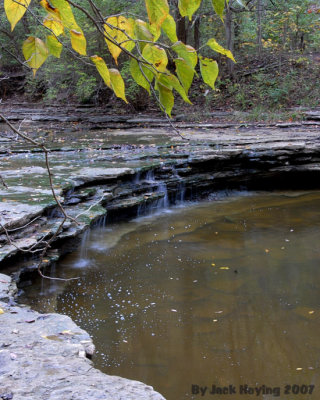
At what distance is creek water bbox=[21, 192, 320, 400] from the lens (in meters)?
4.07

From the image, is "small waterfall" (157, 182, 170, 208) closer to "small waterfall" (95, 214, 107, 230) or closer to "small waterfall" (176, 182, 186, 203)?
"small waterfall" (176, 182, 186, 203)

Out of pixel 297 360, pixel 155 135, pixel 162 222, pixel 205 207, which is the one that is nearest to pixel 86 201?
pixel 162 222

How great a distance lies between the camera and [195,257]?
22.2 feet

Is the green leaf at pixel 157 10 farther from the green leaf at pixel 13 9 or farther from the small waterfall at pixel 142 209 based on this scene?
the small waterfall at pixel 142 209

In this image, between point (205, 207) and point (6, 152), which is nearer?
point (205, 207)

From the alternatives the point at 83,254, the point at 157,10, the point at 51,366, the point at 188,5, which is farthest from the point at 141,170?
the point at 157,10

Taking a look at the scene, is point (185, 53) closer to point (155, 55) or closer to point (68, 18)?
point (155, 55)

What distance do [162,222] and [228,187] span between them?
316 cm

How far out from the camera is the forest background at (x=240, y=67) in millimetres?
17469

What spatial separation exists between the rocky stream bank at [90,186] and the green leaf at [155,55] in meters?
0.58

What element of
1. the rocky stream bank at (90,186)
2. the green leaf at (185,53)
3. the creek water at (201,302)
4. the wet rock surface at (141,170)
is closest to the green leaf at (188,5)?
the green leaf at (185,53)

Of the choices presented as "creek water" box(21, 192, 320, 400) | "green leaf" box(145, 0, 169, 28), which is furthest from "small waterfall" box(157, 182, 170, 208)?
"green leaf" box(145, 0, 169, 28)

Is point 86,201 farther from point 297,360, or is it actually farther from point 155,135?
point 155,135

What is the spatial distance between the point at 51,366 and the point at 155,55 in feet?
7.61
